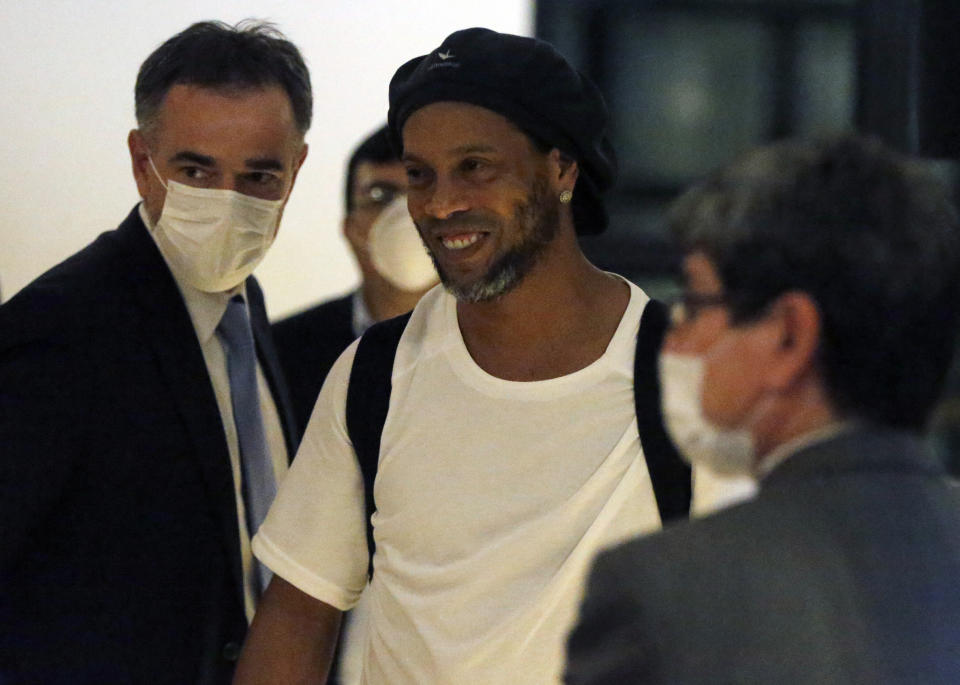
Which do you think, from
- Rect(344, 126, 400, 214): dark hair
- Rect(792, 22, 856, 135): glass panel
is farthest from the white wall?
Rect(792, 22, 856, 135): glass panel

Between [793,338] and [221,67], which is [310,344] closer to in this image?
[221,67]

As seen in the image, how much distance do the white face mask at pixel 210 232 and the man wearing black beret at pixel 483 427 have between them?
17.7 inches

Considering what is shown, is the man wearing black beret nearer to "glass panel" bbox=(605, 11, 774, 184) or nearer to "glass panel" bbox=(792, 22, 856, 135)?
"glass panel" bbox=(605, 11, 774, 184)

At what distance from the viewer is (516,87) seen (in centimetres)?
229

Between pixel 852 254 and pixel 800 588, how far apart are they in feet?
0.98

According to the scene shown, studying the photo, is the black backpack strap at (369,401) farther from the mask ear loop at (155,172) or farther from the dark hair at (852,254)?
the dark hair at (852,254)

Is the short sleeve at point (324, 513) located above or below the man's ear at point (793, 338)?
below

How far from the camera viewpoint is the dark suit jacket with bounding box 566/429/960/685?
4.29 feet

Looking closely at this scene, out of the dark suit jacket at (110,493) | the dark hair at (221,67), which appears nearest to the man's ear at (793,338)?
the dark suit jacket at (110,493)

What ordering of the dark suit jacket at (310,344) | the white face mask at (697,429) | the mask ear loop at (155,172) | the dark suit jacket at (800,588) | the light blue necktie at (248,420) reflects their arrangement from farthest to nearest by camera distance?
the dark suit jacket at (310,344) < the mask ear loop at (155,172) < the light blue necktie at (248,420) < the white face mask at (697,429) < the dark suit jacket at (800,588)

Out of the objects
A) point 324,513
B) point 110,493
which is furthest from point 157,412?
point 324,513

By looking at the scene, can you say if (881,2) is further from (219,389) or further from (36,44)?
(219,389)

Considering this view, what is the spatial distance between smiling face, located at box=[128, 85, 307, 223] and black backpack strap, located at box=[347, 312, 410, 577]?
→ 1.92ft

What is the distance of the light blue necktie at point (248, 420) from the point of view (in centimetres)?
272
